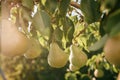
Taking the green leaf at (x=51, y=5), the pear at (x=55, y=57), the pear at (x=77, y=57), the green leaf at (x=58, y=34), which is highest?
the green leaf at (x=51, y=5)

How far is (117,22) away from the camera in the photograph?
87 centimetres

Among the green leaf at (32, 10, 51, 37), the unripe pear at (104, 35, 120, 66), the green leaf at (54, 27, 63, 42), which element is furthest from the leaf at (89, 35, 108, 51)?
the green leaf at (54, 27, 63, 42)

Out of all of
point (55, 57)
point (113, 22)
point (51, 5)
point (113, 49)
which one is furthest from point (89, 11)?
point (113, 22)

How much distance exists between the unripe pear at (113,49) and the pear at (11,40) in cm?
44

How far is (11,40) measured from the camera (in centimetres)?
140

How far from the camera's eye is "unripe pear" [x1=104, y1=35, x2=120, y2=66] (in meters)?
0.99

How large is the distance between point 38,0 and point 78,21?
53cm

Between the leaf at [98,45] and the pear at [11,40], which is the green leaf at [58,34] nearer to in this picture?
the pear at [11,40]

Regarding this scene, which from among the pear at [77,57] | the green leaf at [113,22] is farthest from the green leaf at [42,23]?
the green leaf at [113,22]

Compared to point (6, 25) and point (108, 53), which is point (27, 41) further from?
point (108, 53)

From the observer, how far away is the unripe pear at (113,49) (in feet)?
3.26

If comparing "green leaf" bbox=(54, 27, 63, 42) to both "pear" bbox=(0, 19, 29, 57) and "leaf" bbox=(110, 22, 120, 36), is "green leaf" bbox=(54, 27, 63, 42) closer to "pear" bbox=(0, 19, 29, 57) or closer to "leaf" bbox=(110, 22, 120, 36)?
"pear" bbox=(0, 19, 29, 57)

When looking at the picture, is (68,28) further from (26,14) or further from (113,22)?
(113,22)

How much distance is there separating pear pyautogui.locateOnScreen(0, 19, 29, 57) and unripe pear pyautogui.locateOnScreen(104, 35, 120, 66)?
1.46 feet
